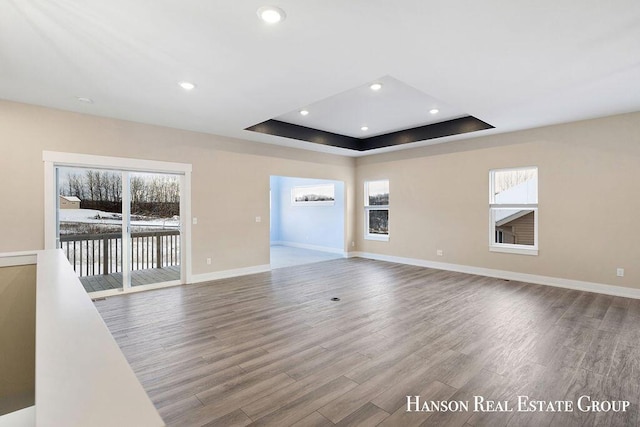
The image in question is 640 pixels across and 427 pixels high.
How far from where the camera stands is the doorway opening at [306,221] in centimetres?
853

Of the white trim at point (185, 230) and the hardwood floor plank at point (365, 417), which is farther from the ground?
the white trim at point (185, 230)

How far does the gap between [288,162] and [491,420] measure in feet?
18.8

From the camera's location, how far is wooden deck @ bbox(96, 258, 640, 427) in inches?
80.7

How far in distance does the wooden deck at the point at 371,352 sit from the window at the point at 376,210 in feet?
10.3

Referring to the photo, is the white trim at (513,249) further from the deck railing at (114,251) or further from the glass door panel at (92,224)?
the glass door panel at (92,224)

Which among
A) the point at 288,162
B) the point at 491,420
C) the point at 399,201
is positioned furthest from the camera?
the point at 399,201

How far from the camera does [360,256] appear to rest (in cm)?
828

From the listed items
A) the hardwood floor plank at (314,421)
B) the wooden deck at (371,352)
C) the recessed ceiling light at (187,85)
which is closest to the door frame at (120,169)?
the wooden deck at (371,352)

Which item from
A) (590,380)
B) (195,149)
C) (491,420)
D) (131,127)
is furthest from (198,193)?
(590,380)

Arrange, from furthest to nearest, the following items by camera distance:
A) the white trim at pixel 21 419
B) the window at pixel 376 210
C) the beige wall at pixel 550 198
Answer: the window at pixel 376 210 → the beige wall at pixel 550 198 → the white trim at pixel 21 419

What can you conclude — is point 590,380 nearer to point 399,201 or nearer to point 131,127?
point 399,201

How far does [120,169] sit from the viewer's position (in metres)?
4.81

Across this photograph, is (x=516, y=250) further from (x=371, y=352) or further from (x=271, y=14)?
(x=271, y=14)

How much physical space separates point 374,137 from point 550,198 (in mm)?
3594
